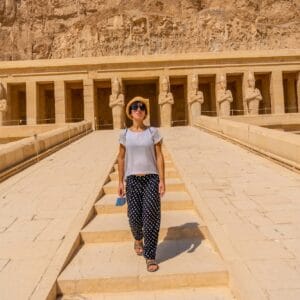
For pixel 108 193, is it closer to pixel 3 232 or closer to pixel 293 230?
pixel 3 232

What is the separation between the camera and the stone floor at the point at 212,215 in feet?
9.74

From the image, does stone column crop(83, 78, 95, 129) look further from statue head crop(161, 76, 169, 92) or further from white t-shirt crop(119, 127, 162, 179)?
white t-shirt crop(119, 127, 162, 179)

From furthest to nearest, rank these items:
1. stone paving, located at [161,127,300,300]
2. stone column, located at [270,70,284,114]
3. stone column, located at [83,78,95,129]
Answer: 1. stone column, located at [270,70,284,114]
2. stone column, located at [83,78,95,129]
3. stone paving, located at [161,127,300,300]

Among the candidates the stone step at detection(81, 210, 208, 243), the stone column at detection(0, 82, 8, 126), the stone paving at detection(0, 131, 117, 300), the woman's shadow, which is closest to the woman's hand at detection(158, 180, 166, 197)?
the woman's shadow

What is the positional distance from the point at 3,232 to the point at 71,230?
817 millimetres

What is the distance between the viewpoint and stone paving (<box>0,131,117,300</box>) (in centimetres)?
311

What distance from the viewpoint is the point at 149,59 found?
73.9 ft

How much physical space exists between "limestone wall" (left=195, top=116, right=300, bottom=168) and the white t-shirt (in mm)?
4220

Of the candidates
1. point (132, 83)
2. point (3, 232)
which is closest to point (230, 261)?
point (3, 232)

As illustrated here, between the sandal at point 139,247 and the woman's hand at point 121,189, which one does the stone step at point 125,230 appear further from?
the woman's hand at point 121,189

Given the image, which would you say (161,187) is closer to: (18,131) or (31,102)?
(18,131)

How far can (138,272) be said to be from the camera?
126 inches

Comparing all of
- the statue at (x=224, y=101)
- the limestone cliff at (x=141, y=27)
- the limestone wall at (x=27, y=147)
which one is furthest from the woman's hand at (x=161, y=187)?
the limestone cliff at (x=141, y=27)

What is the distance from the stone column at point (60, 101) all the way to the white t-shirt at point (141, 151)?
66.9ft
